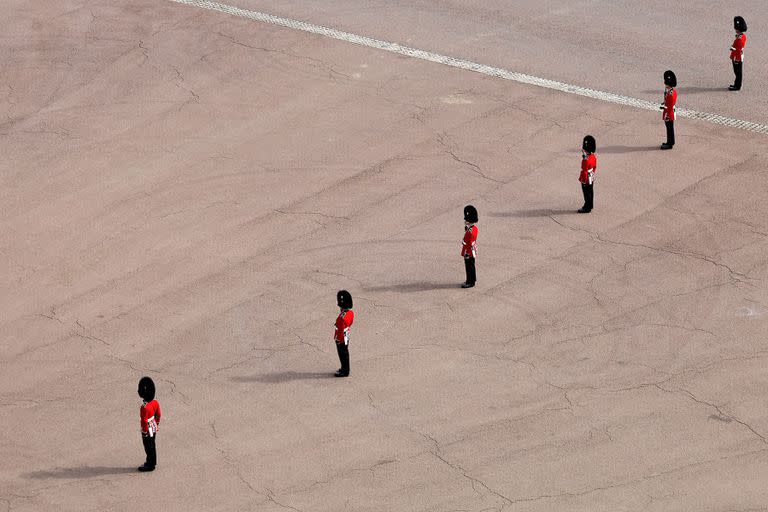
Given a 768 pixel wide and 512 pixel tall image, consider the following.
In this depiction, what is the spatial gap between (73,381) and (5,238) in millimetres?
5175

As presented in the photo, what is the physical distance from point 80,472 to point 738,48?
56.0ft

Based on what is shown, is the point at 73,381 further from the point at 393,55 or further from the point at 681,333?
the point at 393,55

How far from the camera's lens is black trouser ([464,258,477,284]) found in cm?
2438

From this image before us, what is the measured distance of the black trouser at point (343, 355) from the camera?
22.0 meters

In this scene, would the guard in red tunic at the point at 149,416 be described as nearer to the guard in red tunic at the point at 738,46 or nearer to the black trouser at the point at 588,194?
the black trouser at the point at 588,194

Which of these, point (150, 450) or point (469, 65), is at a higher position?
point (469, 65)

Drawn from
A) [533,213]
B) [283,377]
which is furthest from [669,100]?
[283,377]

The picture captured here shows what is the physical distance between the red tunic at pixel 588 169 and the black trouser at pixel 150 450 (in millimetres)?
9834

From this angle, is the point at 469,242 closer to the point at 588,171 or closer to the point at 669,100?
the point at 588,171

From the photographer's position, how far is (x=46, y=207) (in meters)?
27.9

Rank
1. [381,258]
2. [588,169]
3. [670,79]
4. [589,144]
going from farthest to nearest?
1. [670,79]
2. [588,169]
3. [589,144]
4. [381,258]

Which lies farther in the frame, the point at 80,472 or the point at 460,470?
the point at 80,472

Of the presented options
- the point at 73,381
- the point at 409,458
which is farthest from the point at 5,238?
the point at 409,458

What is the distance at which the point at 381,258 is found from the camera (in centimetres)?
2572
